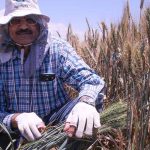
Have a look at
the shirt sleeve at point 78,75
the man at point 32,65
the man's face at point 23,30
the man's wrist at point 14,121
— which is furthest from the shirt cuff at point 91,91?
the man's face at point 23,30

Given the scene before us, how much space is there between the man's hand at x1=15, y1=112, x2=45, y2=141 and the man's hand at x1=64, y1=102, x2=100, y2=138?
122 millimetres

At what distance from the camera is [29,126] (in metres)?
1.73

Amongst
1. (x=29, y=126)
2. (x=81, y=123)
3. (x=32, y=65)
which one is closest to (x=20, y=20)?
(x=32, y=65)

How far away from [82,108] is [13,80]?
0.57 metres

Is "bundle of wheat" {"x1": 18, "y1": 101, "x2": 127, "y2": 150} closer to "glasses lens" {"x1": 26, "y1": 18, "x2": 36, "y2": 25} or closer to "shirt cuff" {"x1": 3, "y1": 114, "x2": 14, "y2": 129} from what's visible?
"shirt cuff" {"x1": 3, "y1": 114, "x2": 14, "y2": 129}

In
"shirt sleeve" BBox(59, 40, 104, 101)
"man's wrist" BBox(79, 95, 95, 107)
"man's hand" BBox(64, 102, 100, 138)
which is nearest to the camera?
"man's hand" BBox(64, 102, 100, 138)

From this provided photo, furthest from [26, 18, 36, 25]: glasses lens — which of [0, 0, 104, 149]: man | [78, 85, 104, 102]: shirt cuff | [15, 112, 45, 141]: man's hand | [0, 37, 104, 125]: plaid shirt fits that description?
[15, 112, 45, 141]: man's hand

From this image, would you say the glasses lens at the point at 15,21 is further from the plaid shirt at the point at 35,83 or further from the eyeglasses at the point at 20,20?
the plaid shirt at the point at 35,83

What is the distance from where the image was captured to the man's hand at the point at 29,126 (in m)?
1.71

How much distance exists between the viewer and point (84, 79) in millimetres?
2023

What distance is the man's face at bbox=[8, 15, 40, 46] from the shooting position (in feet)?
7.02

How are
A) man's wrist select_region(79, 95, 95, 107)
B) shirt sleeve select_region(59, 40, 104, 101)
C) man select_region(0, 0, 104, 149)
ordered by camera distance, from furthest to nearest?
man select_region(0, 0, 104, 149) → shirt sleeve select_region(59, 40, 104, 101) → man's wrist select_region(79, 95, 95, 107)

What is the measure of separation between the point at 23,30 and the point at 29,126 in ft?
1.89

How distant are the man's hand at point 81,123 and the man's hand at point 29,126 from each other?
0.12 meters
